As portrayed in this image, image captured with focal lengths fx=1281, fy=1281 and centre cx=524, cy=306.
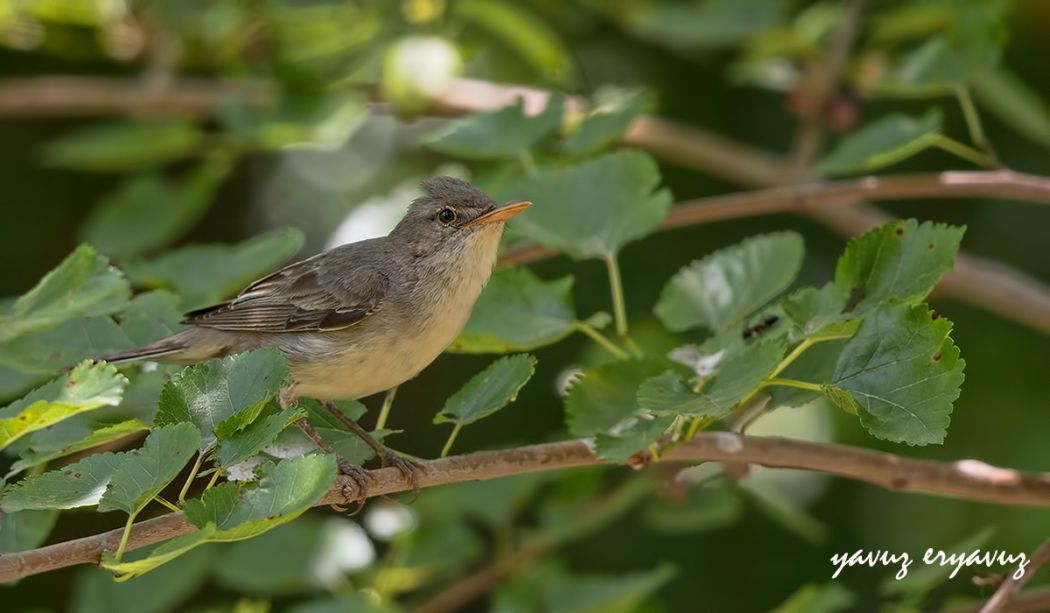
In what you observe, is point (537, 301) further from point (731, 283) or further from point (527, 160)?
point (527, 160)

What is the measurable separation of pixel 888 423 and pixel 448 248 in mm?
1544

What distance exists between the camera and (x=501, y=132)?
12.4 feet

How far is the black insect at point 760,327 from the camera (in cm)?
279

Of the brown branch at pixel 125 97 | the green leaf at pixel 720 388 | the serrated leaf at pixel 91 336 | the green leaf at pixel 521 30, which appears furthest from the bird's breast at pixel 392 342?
the brown branch at pixel 125 97

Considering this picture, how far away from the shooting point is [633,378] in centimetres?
283

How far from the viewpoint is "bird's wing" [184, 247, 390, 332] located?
3.47 m

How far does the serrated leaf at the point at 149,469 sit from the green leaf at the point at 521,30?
Answer: 9.67 ft

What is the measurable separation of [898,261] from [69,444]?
5.61ft

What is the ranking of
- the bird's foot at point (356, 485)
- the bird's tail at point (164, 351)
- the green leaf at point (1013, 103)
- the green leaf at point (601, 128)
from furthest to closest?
the green leaf at point (1013, 103) < the green leaf at point (601, 128) < the bird's tail at point (164, 351) < the bird's foot at point (356, 485)

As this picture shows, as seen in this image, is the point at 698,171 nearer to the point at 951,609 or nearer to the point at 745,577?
the point at 745,577

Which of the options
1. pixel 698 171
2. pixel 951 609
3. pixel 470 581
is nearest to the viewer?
pixel 951 609

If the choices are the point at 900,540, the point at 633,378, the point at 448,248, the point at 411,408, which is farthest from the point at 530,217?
the point at 411,408

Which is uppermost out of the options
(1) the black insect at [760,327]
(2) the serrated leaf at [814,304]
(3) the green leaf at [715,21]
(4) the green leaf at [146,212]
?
(3) the green leaf at [715,21]

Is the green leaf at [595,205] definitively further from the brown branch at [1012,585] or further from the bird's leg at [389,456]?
the brown branch at [1012,585]
